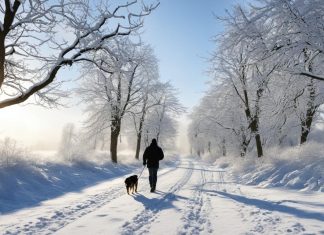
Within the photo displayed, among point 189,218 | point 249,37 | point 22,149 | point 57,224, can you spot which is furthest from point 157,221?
point 22,149

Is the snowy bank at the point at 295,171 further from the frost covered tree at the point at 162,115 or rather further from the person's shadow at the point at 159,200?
the frost covered tree at the point at 162,115

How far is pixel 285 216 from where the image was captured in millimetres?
8562

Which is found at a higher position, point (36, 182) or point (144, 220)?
point (36, 182)

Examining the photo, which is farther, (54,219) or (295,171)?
(295,171)

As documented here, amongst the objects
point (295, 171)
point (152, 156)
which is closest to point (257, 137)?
point (295, 171)

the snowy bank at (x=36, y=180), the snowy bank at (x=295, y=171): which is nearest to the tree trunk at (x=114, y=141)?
the snowy bank at (x=36, y=180)

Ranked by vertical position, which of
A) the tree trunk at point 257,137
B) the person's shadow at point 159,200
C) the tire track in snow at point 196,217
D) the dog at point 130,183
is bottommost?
the tire track in snow at point 196,217

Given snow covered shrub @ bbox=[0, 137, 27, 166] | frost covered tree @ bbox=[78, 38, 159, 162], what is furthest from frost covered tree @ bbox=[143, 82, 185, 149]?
snow covered shrub @ bbox=[0, 137, 27, 166]

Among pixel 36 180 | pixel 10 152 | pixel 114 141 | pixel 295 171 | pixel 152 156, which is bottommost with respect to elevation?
pixel 36 180

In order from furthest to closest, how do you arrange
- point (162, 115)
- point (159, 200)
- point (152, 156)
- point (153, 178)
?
point (162, 115)
point (152, 156)
point (153, 178)
point (159, 200)

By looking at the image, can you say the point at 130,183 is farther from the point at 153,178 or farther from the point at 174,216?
the point at 174,216

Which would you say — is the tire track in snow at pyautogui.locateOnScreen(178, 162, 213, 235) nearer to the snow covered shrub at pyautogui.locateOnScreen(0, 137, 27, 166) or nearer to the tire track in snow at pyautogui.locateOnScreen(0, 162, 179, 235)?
the tire track in snow at pyautogui.locateOnScreen(0, 162, 179, 235)

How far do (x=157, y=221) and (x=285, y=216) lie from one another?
2.88 metres

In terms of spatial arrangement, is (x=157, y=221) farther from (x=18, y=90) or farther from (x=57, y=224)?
(x=18, y=90)
